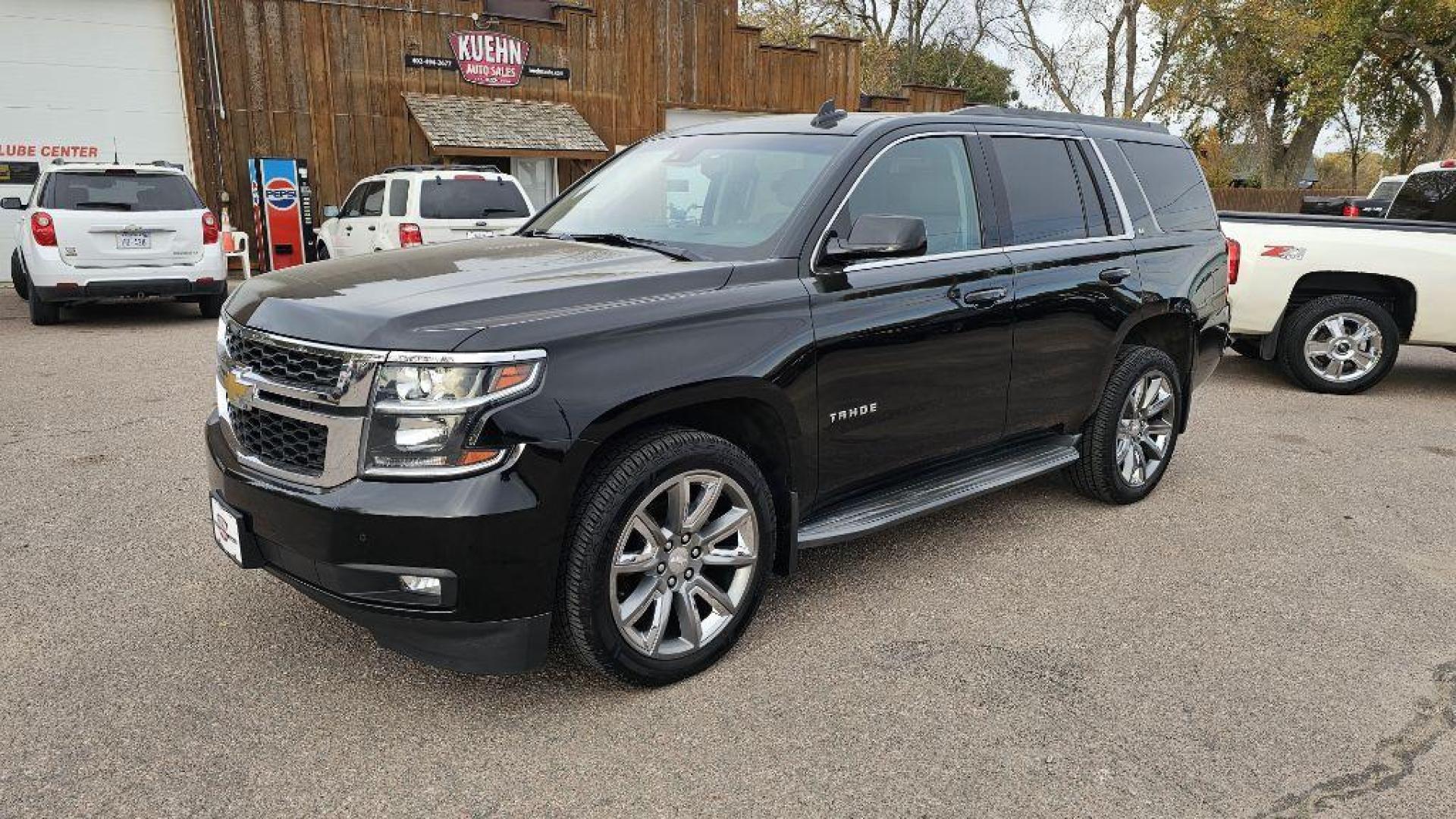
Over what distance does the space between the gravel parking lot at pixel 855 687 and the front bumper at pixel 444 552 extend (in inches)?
13.2

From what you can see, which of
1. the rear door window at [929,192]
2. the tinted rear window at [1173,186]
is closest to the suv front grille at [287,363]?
the rear door window at [929,192]

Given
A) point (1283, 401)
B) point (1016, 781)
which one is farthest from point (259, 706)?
point (1283, 401)

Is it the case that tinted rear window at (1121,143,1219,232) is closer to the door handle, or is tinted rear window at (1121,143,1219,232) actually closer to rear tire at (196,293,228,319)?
the door handle

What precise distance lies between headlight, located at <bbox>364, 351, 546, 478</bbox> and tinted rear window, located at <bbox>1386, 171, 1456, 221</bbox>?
942 centimetres

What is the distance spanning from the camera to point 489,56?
19.1 m

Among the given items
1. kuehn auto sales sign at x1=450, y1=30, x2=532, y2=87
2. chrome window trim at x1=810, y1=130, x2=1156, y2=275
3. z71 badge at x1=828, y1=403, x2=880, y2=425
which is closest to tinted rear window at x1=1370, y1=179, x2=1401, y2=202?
chrome window trim at x1=810, y1=130, x2=1156, y2=275

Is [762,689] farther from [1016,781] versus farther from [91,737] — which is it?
[91,737]

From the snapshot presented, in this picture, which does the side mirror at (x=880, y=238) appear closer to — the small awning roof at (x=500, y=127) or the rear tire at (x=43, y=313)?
the rear tire at (x=43, y=313)

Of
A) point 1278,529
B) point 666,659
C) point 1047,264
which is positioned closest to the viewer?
point 666,659

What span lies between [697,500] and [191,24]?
16.7 metres

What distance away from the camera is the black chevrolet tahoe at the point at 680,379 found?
279 centimetres

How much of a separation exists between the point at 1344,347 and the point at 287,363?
8.04 metres

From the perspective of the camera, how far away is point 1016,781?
9.23 ft

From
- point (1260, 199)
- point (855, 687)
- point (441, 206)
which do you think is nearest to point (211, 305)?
point (441, 206)
